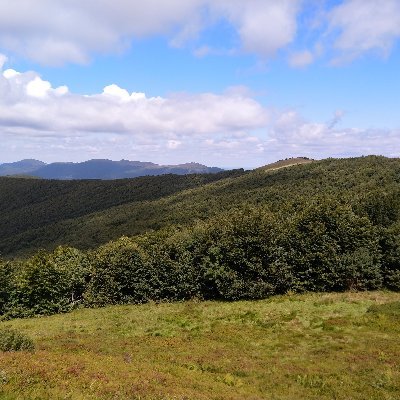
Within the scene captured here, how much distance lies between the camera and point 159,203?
176625 mm

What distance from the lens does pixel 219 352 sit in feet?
81.1

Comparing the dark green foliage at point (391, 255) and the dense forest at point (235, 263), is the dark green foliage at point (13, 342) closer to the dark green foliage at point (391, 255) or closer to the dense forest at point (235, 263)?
the dense forest at point (235, 263)

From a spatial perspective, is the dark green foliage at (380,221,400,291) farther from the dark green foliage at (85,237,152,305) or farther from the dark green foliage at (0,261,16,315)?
the dark green foliage at (0,261,16,315)

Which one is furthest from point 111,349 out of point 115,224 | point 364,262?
point 115,224

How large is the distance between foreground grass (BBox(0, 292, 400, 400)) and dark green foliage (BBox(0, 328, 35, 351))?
4.62 feet

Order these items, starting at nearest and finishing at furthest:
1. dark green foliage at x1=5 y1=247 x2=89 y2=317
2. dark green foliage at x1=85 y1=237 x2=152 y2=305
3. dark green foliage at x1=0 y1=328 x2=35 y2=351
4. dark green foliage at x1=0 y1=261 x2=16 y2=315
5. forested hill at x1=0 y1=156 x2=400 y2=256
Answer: dark green foliage at x1=0 y1=328 x2=35 y2=351, dark green foliage at x1=5 y1=247 x2=89 y2=317, dark green foliage at x1=85 y1=237 x2=152 y2=305, dark green foliage at x1=0 y1=261 x2=16 y2=315, forested hill at x1=0 y1=156 x2=400 y2=256

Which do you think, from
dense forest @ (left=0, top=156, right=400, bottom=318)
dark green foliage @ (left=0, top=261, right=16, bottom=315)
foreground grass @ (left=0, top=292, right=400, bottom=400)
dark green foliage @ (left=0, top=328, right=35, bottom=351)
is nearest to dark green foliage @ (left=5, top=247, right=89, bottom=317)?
dense forest @ (left=0, top=156, right=400, bottom=318)

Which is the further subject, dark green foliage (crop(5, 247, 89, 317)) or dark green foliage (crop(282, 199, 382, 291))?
dark green foliage (crop(5, 247, 89, 317))

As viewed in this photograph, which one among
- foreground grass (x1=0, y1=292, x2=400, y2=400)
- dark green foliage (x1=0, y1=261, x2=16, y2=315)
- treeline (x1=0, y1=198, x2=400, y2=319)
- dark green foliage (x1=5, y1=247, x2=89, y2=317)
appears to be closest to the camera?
foreground grass (x1=0, y1=292, x2=400, y2=400)

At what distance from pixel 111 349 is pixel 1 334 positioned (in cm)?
700

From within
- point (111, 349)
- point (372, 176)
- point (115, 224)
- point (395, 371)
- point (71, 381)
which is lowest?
point (115, 224)

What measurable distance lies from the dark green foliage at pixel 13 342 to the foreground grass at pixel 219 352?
141 centimetres

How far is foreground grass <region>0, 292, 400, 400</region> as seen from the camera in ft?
50.2

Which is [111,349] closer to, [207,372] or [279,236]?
[207,372]
